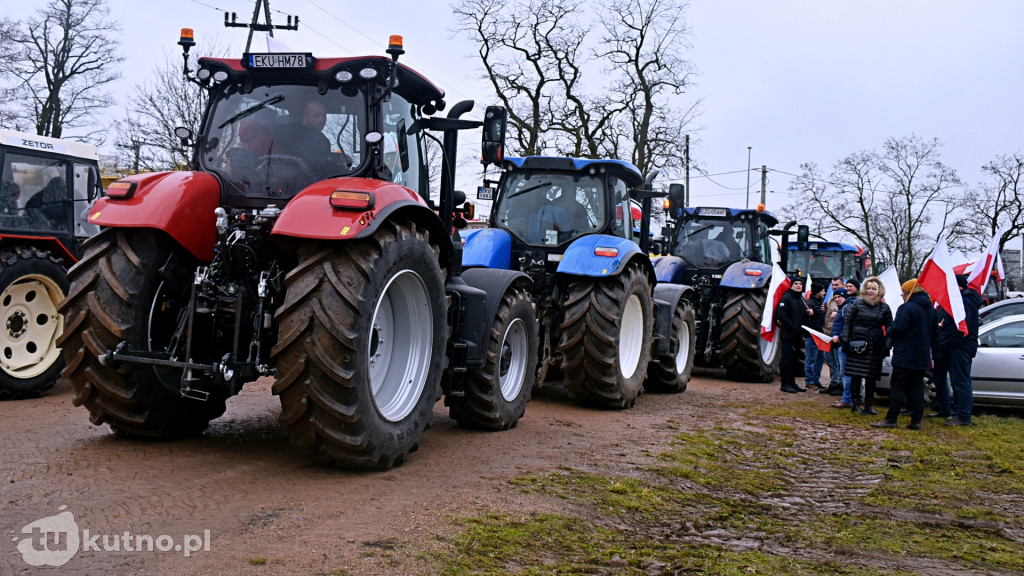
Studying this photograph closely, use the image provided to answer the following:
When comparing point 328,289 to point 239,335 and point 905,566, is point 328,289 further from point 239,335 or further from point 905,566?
point 905,566

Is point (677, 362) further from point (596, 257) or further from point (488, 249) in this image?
point (488, 249)

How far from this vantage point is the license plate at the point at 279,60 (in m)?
5.68

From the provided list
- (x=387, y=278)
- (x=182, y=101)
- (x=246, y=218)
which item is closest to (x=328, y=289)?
(x=387, y=278)

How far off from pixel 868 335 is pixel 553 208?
12.7 ft

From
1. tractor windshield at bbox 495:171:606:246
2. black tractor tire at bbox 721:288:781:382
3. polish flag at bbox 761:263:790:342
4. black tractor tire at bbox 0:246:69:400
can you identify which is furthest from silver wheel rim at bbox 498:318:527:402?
black tractor tire at bbox 721:288:781:382

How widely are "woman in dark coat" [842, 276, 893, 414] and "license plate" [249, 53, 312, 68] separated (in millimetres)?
6989

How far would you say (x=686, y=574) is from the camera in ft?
12.7

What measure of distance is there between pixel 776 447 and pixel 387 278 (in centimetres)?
417

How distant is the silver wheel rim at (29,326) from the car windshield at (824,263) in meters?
16.5

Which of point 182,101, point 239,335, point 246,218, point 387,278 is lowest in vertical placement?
point 239,335

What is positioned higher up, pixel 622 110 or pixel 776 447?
pixel 622 110

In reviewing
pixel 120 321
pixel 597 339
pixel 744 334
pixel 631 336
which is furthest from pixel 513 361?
pixel 744 334

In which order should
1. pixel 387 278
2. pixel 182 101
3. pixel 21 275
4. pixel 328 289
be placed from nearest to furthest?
pixel 328 289
pixel 387 278
pixel 21 275
pixel 182 101

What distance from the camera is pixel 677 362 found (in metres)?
11.2
